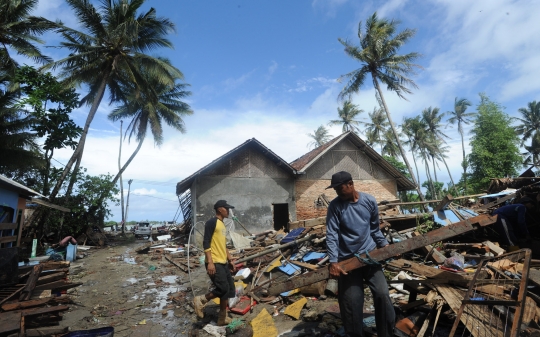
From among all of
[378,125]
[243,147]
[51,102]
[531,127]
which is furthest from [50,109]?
[531,127]

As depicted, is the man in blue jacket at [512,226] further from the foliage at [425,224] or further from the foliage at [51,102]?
the foliage at [51,102]

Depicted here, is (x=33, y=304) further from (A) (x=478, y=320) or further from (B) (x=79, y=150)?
(B) (x=79, y=150)

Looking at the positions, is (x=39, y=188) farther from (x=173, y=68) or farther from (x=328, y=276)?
(x=328, y=276)

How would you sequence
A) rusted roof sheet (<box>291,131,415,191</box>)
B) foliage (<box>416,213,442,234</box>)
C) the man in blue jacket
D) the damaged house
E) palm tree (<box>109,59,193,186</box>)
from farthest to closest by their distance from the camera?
palm tree (<box>109,59,193,186</box>) → rusted roof sheet (<box>291,131,415,191</box>) → the damaged house → foliage (<box>416,213,442,234</box>) → the man in blue jacket

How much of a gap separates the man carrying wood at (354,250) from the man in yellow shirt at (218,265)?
2138mm

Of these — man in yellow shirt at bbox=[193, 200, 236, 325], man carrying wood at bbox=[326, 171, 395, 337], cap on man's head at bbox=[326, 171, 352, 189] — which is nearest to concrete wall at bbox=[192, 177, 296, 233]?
man in yellow shirt at bbox=[193, 200, 236, 325]

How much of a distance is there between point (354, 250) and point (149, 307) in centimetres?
502

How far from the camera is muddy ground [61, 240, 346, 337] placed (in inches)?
181

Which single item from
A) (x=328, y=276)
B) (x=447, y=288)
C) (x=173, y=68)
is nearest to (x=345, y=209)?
(x=328, y=276)

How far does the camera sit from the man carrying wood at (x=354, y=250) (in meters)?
2.98

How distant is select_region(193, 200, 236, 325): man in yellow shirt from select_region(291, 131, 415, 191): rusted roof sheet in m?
10.4

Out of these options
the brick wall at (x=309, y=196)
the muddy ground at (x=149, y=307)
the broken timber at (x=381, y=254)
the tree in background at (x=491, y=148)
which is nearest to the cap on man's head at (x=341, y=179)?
the broken timber at (x=381, y=254)

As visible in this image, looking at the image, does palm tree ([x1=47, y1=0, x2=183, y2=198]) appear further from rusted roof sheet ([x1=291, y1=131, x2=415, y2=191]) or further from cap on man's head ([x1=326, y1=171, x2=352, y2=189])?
cap on man's head ([x1=326, y1=171, x2=352, y2=189])

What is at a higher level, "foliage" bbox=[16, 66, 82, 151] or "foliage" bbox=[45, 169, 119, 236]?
"foliage" bbox=[16, 66, 82, 151]
